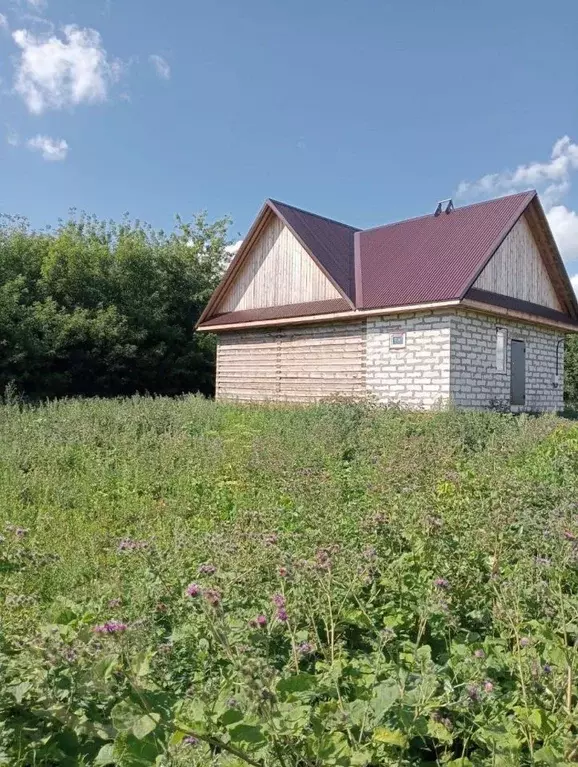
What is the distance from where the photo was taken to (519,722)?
1.95 metres

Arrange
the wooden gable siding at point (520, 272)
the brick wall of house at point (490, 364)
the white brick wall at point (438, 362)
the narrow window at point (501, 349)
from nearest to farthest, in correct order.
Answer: the white brick wall at point (438, 362) → the brick wall of house at point (490, 364) → the wooden gable siding at point (520, 272) → the narrow window at point (501, 349)

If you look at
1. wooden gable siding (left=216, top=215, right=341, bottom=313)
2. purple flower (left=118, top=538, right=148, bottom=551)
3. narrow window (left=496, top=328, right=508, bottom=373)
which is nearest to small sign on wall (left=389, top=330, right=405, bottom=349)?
wooden gable siding (left=216, top=215, right=341, bottom=313)

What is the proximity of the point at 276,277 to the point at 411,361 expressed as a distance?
5.17 m

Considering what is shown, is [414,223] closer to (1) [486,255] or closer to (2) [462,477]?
(1) [486,255]

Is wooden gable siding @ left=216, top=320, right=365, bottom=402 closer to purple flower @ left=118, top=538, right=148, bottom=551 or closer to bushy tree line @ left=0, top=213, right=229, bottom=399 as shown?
bushy tree line @ left=0, top=213, right=229, bottom=399

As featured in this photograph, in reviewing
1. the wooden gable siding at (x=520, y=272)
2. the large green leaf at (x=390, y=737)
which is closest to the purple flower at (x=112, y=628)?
the large green leaf at (x=390, y=737)

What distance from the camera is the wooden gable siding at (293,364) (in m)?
→ 14.1

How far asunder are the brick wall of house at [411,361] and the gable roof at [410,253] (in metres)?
0.64

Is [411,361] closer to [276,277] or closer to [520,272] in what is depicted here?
[520,272]

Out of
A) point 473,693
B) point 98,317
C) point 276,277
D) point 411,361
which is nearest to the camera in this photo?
point 473,693

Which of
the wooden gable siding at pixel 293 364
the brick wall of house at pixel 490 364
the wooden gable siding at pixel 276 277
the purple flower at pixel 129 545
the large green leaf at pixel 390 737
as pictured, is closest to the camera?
the large green leaf at pixel 390 737

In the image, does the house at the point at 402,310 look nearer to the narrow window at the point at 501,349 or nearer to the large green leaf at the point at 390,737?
the narrow window at the point at 501,349

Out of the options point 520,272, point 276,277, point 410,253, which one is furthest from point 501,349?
point 276,277

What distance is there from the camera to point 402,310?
41.2 feet
